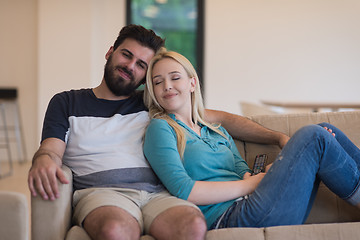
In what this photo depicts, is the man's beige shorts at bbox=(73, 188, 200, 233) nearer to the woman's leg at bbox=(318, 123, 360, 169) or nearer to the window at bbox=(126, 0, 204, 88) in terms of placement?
the woman's leg at bbox=(318, 123, 360, 169)

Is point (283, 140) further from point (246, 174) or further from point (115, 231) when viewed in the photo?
point (115, 231)

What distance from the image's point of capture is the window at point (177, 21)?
6695 mm

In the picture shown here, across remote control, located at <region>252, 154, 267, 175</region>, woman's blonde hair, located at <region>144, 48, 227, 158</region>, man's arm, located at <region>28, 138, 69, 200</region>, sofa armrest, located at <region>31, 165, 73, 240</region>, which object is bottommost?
sofa armrest, located at <region>31, 165, 73, 240</region>

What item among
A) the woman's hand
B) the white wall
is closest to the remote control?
the woman's hand

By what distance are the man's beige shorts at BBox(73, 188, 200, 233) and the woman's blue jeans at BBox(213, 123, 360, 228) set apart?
22 centimetres

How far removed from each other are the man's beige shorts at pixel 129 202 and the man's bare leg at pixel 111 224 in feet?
0.11

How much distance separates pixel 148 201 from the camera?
1806 mm

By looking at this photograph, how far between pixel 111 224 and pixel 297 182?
28.6 inches

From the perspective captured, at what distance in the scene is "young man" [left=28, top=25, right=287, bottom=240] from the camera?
62.1 inches

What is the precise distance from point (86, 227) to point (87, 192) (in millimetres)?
→ 211

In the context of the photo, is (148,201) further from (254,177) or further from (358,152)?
(358,152)

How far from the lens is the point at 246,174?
6.33 ft

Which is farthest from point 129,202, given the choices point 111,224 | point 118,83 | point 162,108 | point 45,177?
point 118,83

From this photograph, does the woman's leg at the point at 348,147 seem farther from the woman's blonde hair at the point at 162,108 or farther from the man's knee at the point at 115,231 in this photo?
the man's knee at the point at 115,231
